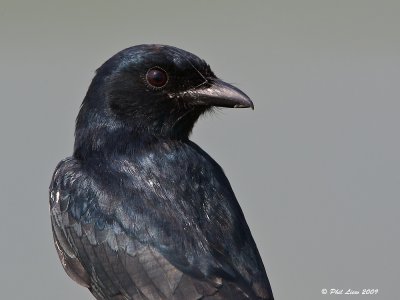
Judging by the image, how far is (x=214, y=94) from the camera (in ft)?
28.4

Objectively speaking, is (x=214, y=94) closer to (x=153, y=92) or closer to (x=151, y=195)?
(x=153, y=92)

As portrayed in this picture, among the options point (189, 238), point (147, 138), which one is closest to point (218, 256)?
point (189, 238)

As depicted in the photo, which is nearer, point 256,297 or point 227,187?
point 256,297

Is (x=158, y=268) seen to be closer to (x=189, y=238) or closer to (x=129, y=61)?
(x=189, y=238)

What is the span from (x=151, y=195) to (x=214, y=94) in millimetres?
530

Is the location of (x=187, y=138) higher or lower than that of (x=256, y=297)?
higher

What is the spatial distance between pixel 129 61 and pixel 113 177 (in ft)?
1.57

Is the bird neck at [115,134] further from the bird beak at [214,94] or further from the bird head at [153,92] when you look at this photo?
the bird beak at [214,94]

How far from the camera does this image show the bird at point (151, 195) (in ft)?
26.9

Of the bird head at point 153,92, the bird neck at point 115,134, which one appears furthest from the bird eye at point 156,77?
the bird neck at point 115,134

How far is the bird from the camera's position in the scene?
8.20 m

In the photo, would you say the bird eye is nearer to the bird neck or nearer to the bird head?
the bird head

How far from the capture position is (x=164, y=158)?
339 inches

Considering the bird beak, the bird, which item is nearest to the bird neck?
the bird
